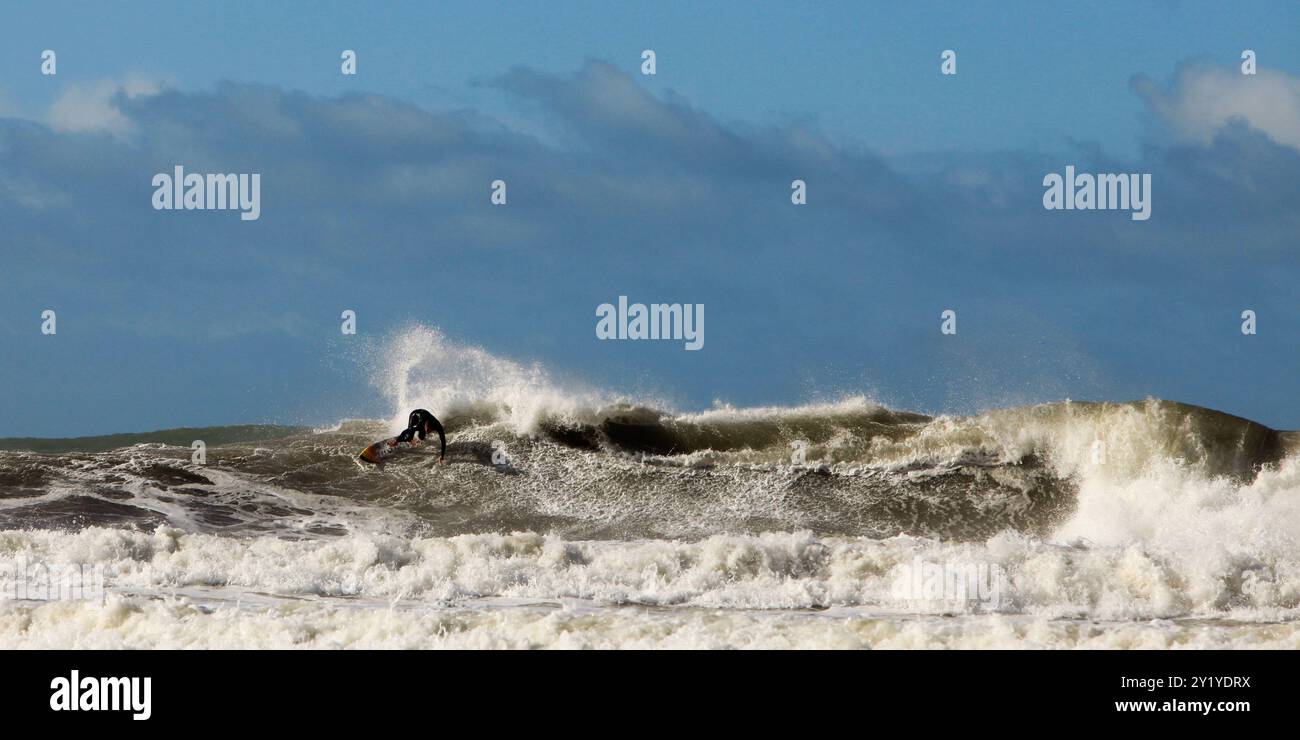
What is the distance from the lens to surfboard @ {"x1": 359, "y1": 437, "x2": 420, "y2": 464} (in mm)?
19078

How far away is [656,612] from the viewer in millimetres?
10156

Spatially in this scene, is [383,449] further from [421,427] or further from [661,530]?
[661,530]

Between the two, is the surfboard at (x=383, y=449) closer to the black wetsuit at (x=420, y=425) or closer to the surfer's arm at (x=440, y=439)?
the black wetsuit at (x=420, y=425)

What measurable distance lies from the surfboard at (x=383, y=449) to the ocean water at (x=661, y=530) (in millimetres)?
A: 270

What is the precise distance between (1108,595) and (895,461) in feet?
26.3

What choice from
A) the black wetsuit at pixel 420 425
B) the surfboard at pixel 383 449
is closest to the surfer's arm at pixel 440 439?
the black wetsuit at pixel 420 425

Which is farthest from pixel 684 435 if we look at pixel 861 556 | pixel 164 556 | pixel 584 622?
pixel 584 622

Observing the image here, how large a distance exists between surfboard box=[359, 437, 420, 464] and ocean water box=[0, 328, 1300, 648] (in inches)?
10.6

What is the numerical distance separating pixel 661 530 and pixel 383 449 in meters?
5.33

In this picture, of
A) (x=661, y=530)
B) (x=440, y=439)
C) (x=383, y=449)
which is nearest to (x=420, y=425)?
(x=440, y=439)

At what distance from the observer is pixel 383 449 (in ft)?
63.5
